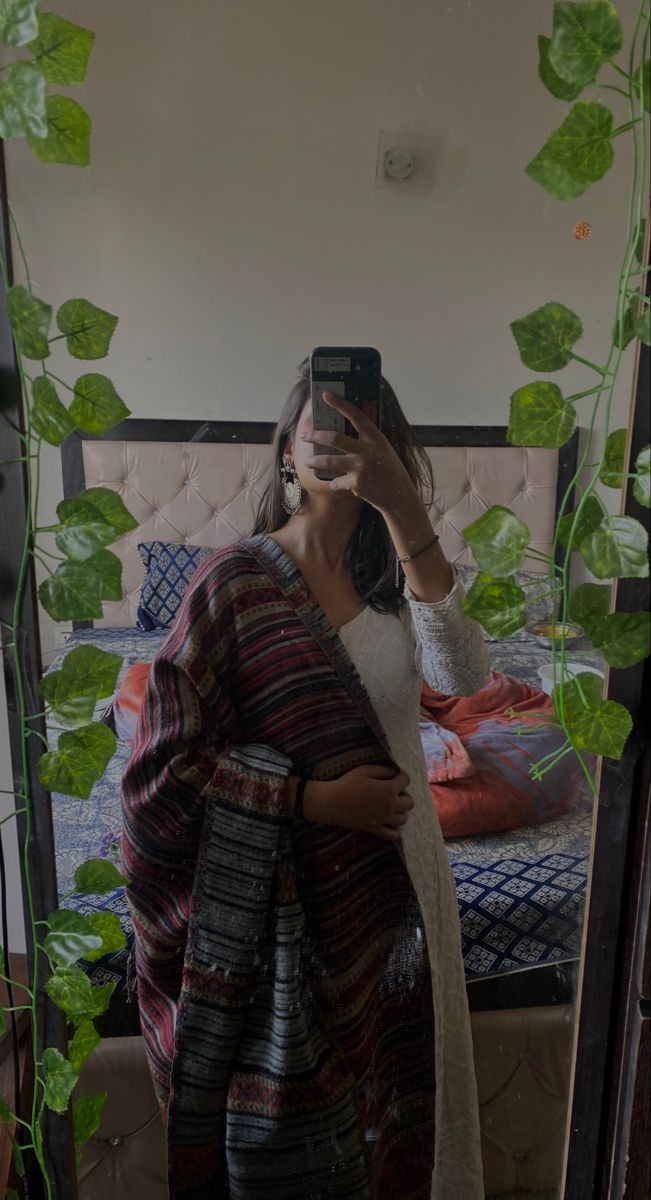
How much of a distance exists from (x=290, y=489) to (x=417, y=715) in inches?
8.3

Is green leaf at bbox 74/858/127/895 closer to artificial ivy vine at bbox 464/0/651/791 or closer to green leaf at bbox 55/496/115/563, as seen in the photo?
green leaf at bbox 55/496/115/563

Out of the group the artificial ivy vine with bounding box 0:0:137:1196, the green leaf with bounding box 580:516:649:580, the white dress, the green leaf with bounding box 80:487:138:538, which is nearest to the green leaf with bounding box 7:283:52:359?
the artificial ivy vine with bounding box 0:0:137:1196

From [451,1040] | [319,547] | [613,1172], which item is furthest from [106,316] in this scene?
[613,1172]

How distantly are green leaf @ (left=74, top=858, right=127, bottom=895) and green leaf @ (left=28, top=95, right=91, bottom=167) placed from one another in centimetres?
51

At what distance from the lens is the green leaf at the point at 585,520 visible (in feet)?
2.23

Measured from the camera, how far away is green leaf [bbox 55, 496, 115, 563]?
66 cm

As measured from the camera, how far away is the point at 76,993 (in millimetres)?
711

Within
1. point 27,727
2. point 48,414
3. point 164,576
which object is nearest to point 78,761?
point 27,727

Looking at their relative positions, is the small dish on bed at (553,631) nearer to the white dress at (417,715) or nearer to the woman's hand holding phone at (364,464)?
the white dress at (417,715)

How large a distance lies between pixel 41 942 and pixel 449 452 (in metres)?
0.53

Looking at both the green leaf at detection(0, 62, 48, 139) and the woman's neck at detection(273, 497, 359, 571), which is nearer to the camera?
the green leaf at detection(0, 62, 48, 139)

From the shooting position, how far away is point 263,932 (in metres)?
0.71

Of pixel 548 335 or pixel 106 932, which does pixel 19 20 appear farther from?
pixel 106 932

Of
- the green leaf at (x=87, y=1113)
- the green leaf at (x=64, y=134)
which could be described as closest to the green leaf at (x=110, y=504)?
the green leaf at (x=64, y=134)
